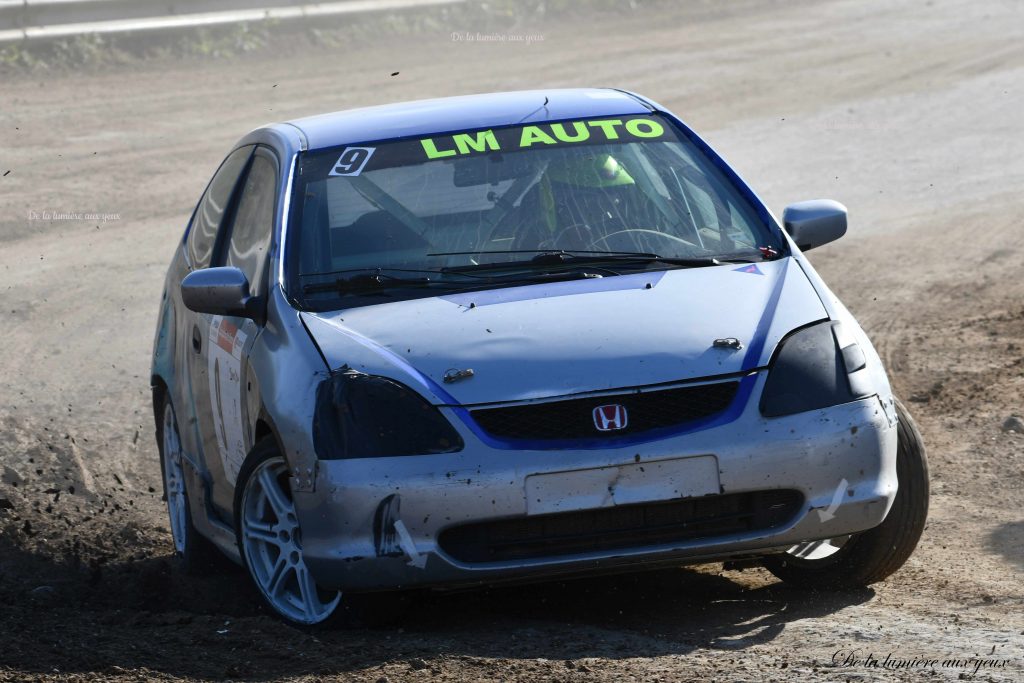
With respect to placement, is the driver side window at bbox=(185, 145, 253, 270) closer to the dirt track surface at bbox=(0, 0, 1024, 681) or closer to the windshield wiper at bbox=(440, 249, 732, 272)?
the dirt track surface at bbox=(0, 0, 1024, 681)

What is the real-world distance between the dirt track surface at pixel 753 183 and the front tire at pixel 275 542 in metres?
0.17

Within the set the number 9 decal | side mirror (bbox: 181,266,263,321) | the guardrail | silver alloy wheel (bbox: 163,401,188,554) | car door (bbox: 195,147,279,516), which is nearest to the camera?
side mirror (bbox: 181,266,263,321)

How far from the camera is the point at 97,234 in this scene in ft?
45.5

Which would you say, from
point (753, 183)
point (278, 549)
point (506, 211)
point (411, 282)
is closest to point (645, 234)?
point (506, 211)

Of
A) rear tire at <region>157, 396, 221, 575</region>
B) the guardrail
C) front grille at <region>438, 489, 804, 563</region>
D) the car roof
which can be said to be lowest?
rear tire at <region>157, 396, 221, 575</region>

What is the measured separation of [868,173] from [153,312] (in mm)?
6712

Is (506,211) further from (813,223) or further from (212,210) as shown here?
(212,210)

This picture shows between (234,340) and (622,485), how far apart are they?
167 centimetres

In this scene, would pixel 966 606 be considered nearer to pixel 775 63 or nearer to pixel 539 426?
pixel 539 426

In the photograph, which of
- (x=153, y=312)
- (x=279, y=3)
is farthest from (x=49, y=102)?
(x=153, y=312)

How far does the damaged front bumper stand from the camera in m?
4.94

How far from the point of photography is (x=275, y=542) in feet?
17.9

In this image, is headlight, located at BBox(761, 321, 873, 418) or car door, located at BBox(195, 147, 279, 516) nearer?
headlight, located at BBox(761, 321, 873, 418)

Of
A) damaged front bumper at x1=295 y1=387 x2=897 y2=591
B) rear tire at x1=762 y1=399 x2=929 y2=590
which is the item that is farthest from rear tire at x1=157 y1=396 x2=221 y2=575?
rear tire at x1=762 y1=399 x2=929 y2=590
